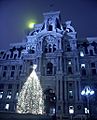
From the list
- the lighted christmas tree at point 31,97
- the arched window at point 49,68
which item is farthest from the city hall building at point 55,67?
the lighted christmas tree at point 31,97

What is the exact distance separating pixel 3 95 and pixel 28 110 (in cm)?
903

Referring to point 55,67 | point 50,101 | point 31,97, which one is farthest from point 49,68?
point 31,97

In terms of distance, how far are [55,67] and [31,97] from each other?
8.01 metres

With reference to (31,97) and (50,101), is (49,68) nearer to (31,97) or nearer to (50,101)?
(50,101)

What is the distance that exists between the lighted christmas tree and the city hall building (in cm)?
136

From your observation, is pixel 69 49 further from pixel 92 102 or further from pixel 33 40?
pixel 92 102

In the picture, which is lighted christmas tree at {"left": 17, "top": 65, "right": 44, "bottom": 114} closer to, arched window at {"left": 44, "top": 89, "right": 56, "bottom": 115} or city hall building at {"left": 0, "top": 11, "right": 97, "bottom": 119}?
city hall building at {"left": 0, "top": 11, "right": 97, "bottom": 119}

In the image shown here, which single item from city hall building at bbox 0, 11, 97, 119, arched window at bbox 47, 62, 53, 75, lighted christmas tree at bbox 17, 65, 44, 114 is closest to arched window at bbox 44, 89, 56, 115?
city hall building at bbox 0, 11, 97, 119

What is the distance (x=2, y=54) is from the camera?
38750 millimetres

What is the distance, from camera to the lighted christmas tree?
2656cm

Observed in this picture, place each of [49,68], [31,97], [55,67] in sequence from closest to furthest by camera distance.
A: 1. [31,97]
2. [55,67]
3. [49,68]

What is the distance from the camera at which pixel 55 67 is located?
3188cm

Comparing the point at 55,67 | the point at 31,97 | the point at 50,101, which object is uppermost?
the point at 55,67

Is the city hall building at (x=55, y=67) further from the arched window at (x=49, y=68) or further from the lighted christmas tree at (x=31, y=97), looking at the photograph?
the lighted christmas tree at (x=31, y=97)
